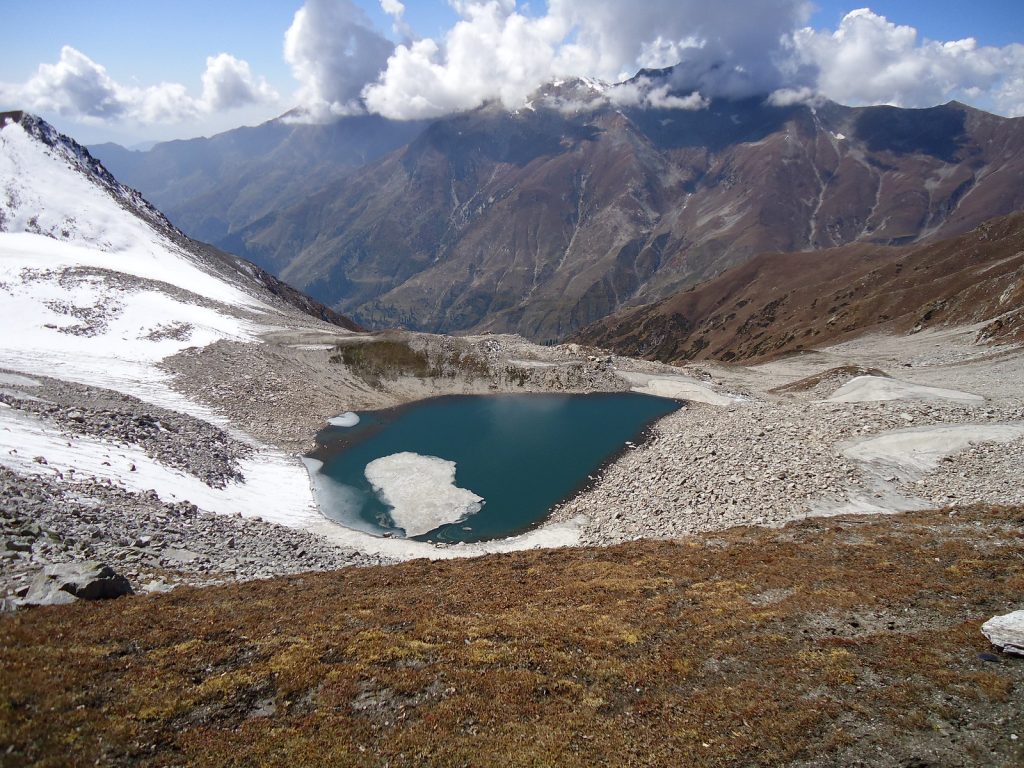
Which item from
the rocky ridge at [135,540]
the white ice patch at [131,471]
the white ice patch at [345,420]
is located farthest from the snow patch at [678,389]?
the rocky ridge at [135,540]

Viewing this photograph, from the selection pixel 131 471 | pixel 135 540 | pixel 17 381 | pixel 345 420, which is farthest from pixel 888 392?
pixel 17 381

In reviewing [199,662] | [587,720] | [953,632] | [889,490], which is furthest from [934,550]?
[199,662]

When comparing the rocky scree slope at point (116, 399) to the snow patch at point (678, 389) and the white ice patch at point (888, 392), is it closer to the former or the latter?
the snow patch at point (678, 389)

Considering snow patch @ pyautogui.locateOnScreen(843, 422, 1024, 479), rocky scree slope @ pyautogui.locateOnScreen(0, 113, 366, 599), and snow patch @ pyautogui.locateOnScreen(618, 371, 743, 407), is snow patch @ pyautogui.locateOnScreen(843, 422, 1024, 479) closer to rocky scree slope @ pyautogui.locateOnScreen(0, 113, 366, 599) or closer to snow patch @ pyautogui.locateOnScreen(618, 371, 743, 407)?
snow patch @ pyautogui.locateOnScreen(618, 371, 743, 407)

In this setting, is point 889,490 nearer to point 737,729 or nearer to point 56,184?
point 737,729

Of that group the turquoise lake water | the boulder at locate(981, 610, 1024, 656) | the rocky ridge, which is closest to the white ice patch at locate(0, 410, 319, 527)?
the rocky ridge

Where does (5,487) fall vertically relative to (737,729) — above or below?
below
